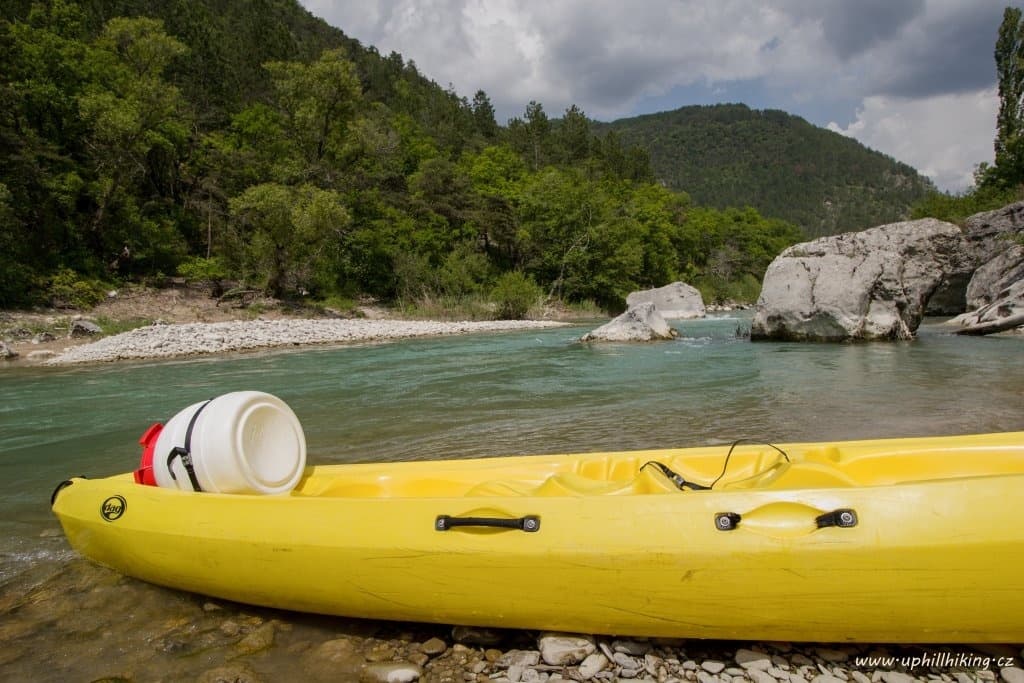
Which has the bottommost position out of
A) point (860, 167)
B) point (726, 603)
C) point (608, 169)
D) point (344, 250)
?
point (726, 603)

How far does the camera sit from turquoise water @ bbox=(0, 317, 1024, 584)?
4793 mm

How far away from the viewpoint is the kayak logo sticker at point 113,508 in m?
2.63

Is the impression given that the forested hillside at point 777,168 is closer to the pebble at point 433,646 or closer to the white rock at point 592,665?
the white rock at point 592,665

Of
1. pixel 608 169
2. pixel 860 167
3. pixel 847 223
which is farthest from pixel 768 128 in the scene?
pixel 608 169

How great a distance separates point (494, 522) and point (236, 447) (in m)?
1.33

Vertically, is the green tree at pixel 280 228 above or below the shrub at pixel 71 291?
above

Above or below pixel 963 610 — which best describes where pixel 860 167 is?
above

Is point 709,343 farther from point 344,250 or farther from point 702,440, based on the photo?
point 344,250

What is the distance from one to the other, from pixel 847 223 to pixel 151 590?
124373 mm

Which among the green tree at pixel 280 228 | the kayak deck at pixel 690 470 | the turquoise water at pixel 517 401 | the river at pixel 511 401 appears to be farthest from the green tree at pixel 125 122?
the kayak deck at pixel 690 470

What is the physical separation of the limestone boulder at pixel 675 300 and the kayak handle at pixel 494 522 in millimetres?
25526

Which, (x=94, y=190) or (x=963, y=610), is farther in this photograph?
(x=94, y=190)

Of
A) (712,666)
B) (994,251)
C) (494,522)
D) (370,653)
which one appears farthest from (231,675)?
(994,251)

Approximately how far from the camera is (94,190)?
62.6 feet
